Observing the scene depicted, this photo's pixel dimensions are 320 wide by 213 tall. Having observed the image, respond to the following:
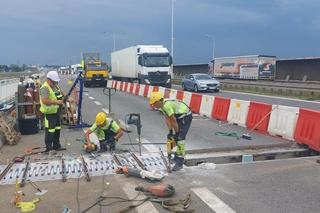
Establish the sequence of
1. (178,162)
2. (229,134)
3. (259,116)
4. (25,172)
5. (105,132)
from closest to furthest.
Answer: (25,172) → (178,162) → (105,132) → (229,134) → (259,116)

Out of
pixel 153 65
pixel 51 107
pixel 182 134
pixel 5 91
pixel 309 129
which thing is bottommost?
pixel 5 91

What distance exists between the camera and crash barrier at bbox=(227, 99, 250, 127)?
14094 millimetres

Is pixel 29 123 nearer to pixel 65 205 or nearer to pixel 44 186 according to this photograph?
pixel 44 186

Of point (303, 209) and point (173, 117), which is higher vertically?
point (173, 117)

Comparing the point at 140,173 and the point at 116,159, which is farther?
the point at 116,159

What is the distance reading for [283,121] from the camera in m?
11.8

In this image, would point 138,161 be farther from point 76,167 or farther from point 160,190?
point 160,190

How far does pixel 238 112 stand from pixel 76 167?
7.72 meters

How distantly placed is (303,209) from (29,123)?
898 cm

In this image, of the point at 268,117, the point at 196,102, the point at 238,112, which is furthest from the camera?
the point at 196,102

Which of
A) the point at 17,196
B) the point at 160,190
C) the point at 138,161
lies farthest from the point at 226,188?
the point at 17,196

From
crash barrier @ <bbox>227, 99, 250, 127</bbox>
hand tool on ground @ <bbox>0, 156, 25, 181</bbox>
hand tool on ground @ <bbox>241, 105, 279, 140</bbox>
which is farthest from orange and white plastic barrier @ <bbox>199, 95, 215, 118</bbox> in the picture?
hand tool on ground @ <bbox>0, 156, 25, 181</bbox>

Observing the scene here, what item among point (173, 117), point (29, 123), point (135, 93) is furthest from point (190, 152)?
point (135, 93)

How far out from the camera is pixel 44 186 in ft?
23.2
